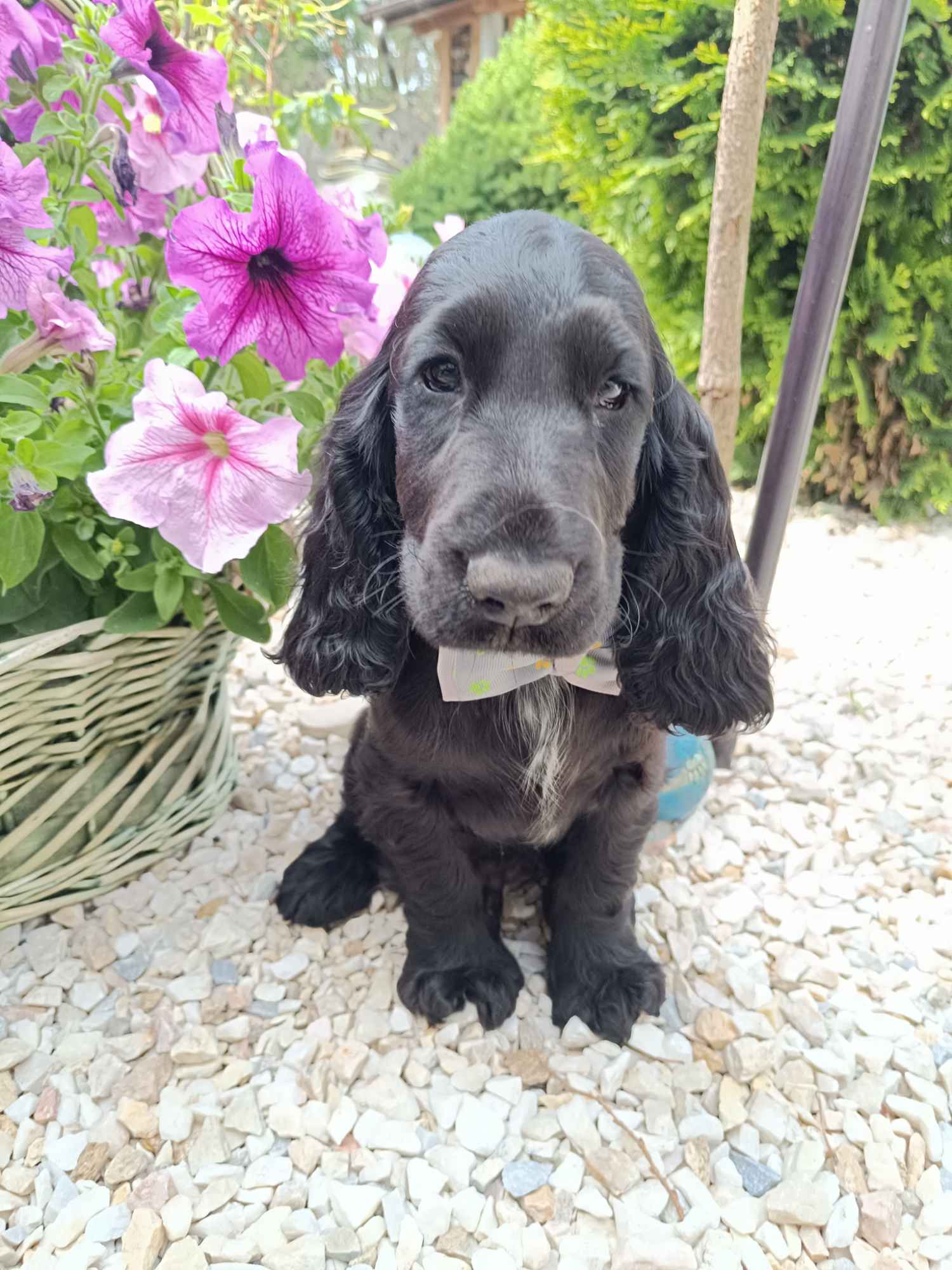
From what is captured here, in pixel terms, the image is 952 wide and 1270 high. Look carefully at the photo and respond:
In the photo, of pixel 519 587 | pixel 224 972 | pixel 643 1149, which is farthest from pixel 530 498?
pixel 224 972

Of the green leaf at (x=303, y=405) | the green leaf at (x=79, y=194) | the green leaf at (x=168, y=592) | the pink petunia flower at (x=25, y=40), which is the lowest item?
the green leaf at (x=168, y=592)

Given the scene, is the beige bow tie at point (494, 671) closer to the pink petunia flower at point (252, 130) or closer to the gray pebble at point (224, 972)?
the gray pebble at point (224, 972)

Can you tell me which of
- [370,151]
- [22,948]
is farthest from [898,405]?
[22,948]

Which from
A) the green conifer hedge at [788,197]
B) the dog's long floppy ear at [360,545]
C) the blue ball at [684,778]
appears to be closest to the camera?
the dog's long floppy ear at [360,545]

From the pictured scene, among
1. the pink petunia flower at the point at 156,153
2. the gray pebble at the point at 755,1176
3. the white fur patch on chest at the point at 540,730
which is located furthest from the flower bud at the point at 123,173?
the gray pebble at the point at 755,1176

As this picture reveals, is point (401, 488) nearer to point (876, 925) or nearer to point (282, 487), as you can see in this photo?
point (282, 487)

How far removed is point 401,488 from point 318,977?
92 centimetres

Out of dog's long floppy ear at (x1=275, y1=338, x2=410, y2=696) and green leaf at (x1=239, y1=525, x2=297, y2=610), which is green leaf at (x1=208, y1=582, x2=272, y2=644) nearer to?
green leaf at (x1=239, y1=525, x2=297, y2=610)

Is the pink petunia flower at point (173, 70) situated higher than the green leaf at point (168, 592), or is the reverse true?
the pink petunia flower at point (173, 70)

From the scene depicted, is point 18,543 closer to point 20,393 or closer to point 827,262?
point 20,393

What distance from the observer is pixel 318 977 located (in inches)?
66.1

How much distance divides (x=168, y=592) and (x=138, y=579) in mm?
54

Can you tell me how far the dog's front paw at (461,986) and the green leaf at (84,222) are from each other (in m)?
1.28

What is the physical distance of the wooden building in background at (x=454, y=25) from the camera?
616cm
